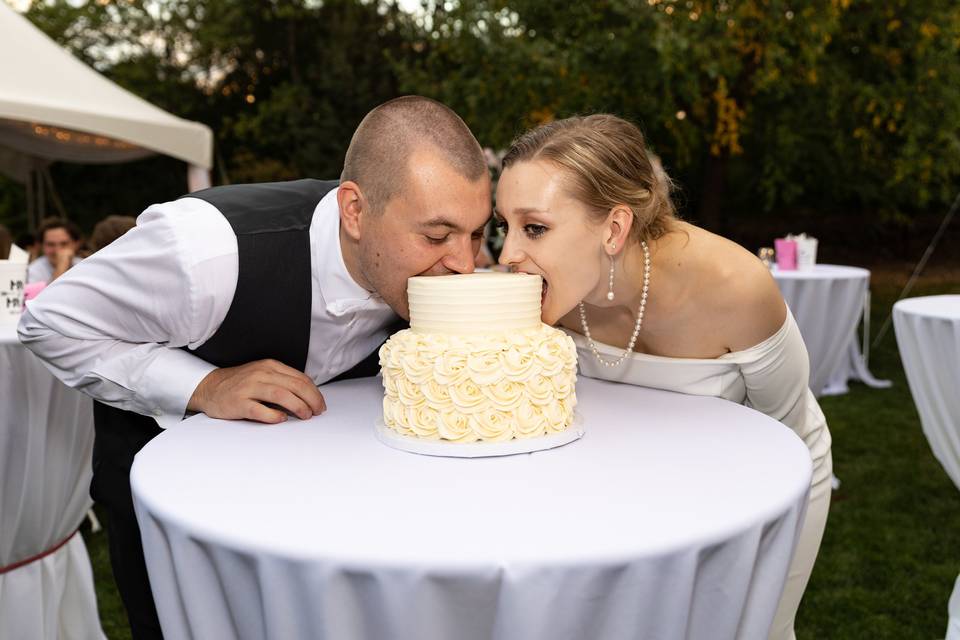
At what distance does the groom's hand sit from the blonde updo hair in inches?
29.3

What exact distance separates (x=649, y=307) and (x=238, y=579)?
1.34 meters

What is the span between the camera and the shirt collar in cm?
193

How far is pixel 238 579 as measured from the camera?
3.79 ft

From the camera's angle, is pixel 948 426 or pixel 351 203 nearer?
pixel 351 203

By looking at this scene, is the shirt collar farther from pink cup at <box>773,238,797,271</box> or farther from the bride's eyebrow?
pink cup at <box>773,238,797,271</box>

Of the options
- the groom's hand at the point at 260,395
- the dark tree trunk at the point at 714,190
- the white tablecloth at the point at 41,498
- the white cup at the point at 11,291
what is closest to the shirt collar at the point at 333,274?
the groom's hand at the point at 260,395

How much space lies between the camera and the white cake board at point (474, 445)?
4.75 ft

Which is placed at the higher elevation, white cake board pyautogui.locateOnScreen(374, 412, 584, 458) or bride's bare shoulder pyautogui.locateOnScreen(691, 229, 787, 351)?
bride's bare shoulder pyautogui.locateOnScreen(691, 229, 787, 351)

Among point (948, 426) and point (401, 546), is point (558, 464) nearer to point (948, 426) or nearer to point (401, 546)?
point (401, 546)

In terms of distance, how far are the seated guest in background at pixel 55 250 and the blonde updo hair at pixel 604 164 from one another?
5.24m

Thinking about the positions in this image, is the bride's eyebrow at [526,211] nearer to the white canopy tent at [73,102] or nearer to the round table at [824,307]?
the round table at [824,307]

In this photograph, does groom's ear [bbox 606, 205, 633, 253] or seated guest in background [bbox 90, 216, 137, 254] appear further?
seated guest in background [bbox 90, 216, 137, 254]

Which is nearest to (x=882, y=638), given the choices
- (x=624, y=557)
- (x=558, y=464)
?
(x=558, y=464)

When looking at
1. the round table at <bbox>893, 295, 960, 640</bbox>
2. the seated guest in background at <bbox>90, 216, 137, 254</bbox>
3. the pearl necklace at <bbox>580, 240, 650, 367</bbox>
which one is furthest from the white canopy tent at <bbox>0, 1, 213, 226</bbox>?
the round table at <bbox>893, 295, 960, 640</bbox>
